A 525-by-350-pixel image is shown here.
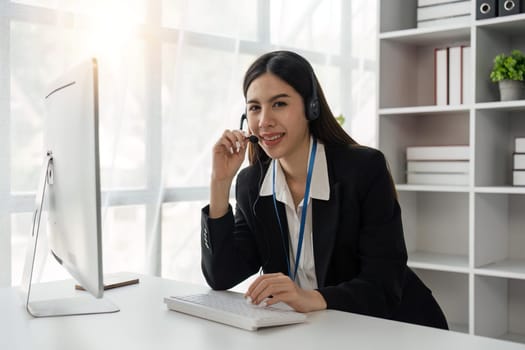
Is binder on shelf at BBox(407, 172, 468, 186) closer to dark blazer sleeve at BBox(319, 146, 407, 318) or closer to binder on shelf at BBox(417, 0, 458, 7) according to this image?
binder on shelf at BBox(417, 0, 458, 7)

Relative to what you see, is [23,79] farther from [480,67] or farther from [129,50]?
[480,67]

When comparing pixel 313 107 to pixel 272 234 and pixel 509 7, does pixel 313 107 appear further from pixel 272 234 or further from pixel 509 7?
pixel 509 7

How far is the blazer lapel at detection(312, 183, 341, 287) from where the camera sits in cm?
174

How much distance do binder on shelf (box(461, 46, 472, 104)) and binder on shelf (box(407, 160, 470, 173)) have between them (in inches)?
11.3

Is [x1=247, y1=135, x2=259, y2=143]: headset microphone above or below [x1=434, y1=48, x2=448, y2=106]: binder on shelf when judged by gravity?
below

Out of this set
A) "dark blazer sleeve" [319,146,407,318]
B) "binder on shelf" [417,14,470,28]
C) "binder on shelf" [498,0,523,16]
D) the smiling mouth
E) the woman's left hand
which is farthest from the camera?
"binder on shelf" [417,14,470,28]

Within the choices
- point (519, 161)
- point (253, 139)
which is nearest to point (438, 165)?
point (519, 161)

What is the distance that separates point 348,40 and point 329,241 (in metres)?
2.70

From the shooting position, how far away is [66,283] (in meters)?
1.81

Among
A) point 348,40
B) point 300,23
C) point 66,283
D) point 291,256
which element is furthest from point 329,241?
point 348,40

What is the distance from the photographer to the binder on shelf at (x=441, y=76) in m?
2.98

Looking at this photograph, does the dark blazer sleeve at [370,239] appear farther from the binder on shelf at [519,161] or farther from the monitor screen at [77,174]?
the binder on shelf at [519,161]

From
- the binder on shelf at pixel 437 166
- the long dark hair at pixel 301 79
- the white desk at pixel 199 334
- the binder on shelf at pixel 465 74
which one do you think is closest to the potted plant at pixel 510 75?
the binder on shelf at pixel 465 74

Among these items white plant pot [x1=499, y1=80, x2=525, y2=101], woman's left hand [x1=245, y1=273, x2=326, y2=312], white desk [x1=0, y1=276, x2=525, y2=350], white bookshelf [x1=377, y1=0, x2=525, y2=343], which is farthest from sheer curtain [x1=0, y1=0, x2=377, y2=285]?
woman's left hand [x1=245, y1=273, x2=326, y2=312]
